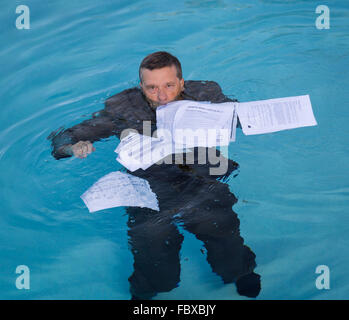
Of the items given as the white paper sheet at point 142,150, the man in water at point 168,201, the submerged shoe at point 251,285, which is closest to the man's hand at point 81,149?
the man in water at point 168,201

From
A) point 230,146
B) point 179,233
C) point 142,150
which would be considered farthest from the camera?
point 230,146

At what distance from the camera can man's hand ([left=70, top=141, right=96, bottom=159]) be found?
231 cm

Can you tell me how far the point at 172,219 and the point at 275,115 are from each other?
0.86 meters

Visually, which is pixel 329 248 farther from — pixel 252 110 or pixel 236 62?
pixel 236 62

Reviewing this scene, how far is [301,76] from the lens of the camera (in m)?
3.66

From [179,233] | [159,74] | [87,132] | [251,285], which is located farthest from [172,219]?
[159,74]

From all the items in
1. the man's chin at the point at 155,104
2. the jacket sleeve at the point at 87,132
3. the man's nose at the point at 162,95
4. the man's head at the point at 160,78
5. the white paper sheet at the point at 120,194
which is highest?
the man's head at the point at 160,78

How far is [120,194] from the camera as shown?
2.31 metres

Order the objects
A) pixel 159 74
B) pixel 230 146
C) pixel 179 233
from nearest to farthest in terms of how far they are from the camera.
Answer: pixel 179 233
pixel 159 74
pixel 230 146

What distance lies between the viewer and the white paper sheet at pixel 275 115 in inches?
96.8

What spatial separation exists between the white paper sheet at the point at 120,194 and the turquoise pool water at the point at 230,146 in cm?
27

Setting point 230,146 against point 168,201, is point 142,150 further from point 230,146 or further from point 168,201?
point 230,146

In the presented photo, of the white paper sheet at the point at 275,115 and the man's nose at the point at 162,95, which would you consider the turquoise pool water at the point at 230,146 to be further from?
the man's nose at the point at 162,95

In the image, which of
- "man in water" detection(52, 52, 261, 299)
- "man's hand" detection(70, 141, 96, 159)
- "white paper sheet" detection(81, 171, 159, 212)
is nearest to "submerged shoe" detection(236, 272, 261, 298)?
"man in water" detection(52, 52, 261, 299)
